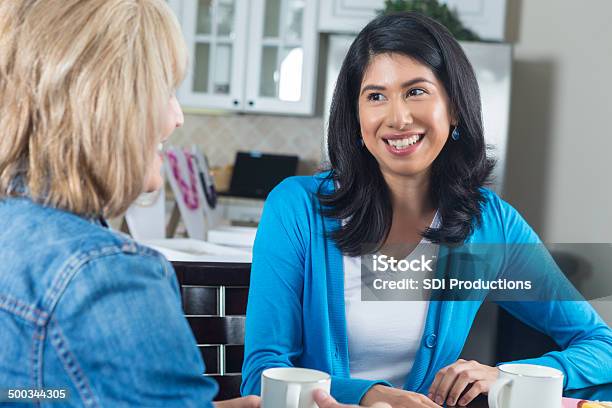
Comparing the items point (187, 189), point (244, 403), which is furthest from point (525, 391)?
point (187, 189)

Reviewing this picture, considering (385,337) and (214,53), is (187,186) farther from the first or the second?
(385,337)

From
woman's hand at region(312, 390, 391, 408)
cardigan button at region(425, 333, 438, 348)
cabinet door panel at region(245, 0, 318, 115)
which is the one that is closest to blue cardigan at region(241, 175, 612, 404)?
cardigan button at region(425, 333, 438, 348)

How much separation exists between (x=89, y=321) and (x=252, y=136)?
4653 millimetres

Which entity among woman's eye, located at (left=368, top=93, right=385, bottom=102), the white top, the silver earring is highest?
woman's eye, located at (left=368, top=93, right=385, bottom=102)

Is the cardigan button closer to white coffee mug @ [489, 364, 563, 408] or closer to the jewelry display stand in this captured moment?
white coffee mug @ [489, 364, 563, 408]

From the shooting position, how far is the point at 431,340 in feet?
4.25

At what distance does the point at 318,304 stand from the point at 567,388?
1.23 feet

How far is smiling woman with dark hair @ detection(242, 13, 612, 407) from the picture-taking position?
127 centimetres

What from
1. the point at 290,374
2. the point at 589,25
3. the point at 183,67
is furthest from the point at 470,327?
the point at 589,25

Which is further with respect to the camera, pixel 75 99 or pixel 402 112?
pixel 402 112

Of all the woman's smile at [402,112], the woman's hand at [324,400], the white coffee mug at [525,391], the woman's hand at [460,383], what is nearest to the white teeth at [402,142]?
the woman's smile at [402,112]

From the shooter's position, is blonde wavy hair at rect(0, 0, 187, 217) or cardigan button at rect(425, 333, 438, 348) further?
cardigan button at rect(425, 333, 438, 348)

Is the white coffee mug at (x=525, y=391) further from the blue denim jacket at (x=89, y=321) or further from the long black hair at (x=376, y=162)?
the long black hair at (x=376, y=162)

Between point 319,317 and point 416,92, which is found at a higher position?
point 416,92
